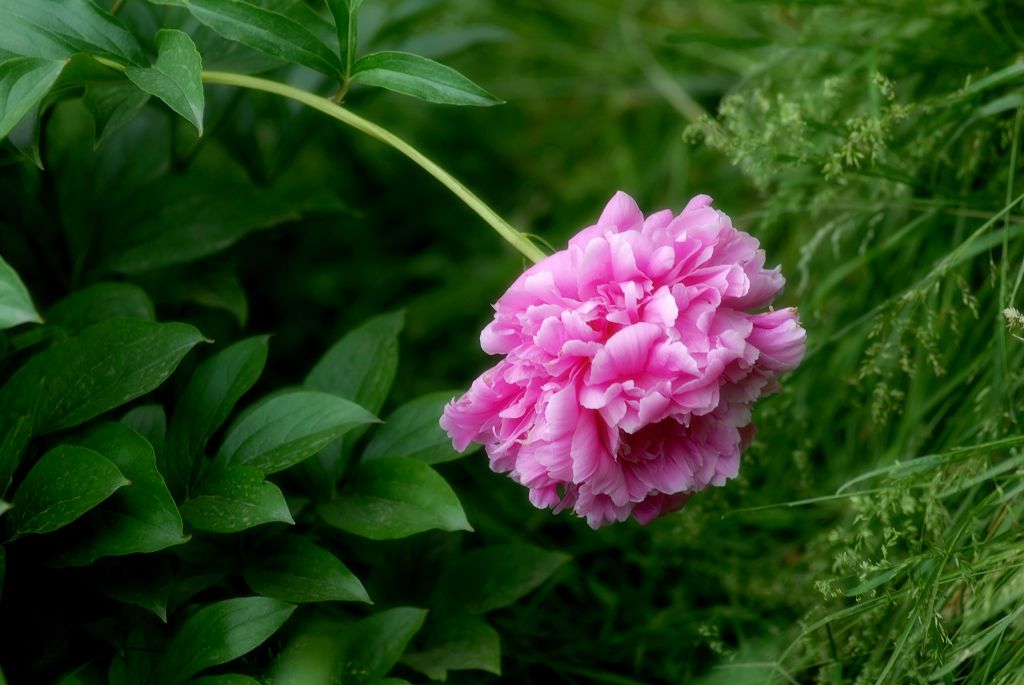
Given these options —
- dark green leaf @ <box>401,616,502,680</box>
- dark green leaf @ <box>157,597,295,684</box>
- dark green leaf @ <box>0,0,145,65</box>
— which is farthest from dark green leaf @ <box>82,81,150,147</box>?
dark green leaf @ <box>401,616,502,680</box>

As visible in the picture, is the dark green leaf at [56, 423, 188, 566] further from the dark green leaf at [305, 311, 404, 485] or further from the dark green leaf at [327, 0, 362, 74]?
the dark green leaf at [327, 0, 362, 74]

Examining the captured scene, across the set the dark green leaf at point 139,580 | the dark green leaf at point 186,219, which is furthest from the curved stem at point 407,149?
the dark green leaf at point 139,580

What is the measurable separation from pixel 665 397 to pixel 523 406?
0.09m

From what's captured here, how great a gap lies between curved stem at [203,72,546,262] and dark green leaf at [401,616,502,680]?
0.30 meters

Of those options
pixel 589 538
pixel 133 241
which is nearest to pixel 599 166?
pixel 589 538

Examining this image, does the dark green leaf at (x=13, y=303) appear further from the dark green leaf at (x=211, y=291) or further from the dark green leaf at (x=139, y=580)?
the dark green leaf at (x=211, y=291)

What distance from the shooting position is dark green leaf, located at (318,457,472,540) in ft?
2.36

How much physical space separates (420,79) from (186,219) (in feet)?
1.18

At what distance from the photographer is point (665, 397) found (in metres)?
0.57

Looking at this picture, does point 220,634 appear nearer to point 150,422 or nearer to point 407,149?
point 150,422

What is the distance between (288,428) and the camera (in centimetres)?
75

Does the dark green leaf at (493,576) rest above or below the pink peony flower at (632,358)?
below

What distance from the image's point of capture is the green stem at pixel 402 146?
0.64 meters

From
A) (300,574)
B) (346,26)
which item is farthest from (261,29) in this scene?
(300,574)
